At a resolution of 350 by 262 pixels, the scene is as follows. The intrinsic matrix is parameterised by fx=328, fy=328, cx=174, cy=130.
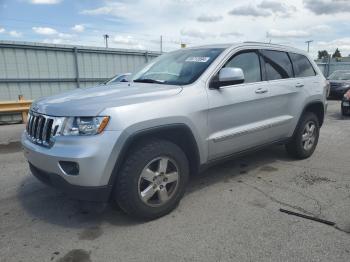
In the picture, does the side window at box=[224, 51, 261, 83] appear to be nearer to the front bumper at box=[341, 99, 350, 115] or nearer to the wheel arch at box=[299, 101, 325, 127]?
the wheel arch at box=[299, 101, 325, 127]

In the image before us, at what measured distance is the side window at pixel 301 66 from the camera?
516cm

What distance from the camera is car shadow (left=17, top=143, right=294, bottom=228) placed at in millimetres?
3354

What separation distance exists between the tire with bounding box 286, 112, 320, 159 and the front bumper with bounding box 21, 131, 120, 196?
333cm

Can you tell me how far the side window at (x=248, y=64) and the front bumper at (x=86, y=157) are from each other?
1956 mm

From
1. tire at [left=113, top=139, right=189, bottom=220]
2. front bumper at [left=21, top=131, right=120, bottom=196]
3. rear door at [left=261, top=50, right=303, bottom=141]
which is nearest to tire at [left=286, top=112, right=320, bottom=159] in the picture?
rear door at [left=261, top=50, right=303, bottom=141]

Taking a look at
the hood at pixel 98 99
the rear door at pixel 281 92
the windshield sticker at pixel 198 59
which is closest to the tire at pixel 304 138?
the rear door at pixel 281 92

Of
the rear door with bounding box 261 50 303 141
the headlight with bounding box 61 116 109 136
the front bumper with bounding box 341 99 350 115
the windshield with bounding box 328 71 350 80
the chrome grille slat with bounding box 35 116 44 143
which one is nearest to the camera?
the headlight with bounding box 61 116 109 136

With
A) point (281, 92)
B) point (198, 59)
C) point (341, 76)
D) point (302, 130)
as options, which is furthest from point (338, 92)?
point (198, 59)

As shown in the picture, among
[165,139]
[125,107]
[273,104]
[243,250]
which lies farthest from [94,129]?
[273,104]

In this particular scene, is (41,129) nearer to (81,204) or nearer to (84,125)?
(84,125)

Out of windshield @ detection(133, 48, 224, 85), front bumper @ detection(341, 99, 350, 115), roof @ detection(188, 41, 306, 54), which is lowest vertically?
front bumper @ detection(341, 99, 350, 115)

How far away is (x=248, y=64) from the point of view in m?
4.32

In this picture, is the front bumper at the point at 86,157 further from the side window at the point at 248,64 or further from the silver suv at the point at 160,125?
the side window at the point at 248,64

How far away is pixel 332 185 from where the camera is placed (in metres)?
4.31
